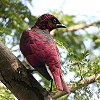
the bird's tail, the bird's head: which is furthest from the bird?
the bird's head

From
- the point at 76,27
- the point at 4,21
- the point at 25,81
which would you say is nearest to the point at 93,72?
the point at 25,81

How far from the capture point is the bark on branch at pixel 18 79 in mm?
1473

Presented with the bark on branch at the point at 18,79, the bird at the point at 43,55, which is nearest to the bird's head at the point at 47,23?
the bird at the point at 43,55

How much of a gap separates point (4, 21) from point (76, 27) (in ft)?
4.76

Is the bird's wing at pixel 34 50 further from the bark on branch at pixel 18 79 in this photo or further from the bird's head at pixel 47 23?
the bird's head at pixel 47 23

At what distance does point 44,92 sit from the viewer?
1.50 meters

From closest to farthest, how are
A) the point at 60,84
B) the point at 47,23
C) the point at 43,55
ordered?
the point at 60,84, the point at 43,55, the point at 47,23

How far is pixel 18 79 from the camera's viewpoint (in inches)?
57.9

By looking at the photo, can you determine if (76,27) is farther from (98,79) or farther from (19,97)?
(19,97)

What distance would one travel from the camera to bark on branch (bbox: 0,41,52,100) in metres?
1.47

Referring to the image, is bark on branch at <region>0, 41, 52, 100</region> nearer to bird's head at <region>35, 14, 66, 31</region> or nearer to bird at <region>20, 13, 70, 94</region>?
bird at <region>20, 13, 70, 94</region>

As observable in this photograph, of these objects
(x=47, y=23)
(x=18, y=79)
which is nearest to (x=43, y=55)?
(x=18, y=79)

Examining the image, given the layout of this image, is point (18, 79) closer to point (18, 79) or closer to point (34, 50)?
point (18, 79)

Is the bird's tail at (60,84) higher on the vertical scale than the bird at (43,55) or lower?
lower
